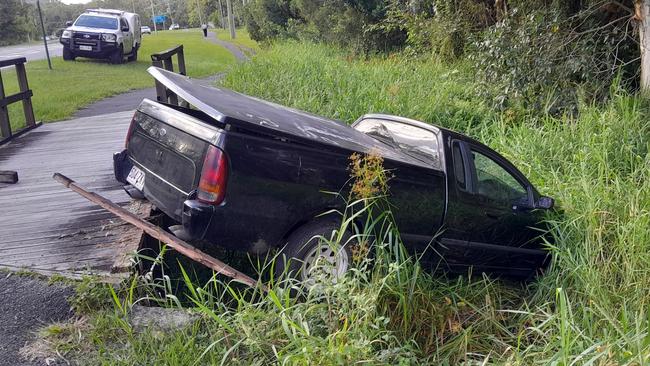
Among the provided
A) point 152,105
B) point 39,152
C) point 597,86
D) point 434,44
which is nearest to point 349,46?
point 434,44

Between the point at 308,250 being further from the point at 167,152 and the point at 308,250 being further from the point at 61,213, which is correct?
the point at 61,213

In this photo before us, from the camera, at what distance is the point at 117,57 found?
940 inches

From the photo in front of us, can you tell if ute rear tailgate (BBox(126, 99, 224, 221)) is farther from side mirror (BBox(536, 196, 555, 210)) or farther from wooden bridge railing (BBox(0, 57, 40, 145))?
wooden bridge railing (BBox(0, 57, 40, 145))

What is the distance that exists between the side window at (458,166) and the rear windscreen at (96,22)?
2141 centimetres

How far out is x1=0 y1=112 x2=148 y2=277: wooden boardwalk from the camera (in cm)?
428

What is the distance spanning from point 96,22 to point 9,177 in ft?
63.1

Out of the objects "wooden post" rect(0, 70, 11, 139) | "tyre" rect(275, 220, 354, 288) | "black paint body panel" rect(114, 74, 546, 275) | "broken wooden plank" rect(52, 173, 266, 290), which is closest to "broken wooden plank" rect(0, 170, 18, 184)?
"black paint body panel" rect(114, 74, 546, 275)

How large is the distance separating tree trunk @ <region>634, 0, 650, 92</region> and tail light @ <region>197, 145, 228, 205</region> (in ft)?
22.8

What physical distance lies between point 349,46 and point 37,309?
1605 centimetres

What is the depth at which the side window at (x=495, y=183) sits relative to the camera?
495cm

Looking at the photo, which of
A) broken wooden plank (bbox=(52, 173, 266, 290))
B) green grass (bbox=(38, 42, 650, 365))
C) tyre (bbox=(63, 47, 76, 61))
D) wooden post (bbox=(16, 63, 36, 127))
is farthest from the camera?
tyre (bbox=(63, 47, 76, 61))

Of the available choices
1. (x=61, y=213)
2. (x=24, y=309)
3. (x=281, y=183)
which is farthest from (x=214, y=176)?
(x=61, y=213)

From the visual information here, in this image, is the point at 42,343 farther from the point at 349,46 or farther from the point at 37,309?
the point at 349,46

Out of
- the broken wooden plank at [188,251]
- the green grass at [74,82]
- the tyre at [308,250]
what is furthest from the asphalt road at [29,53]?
the tyre at [308,250]
